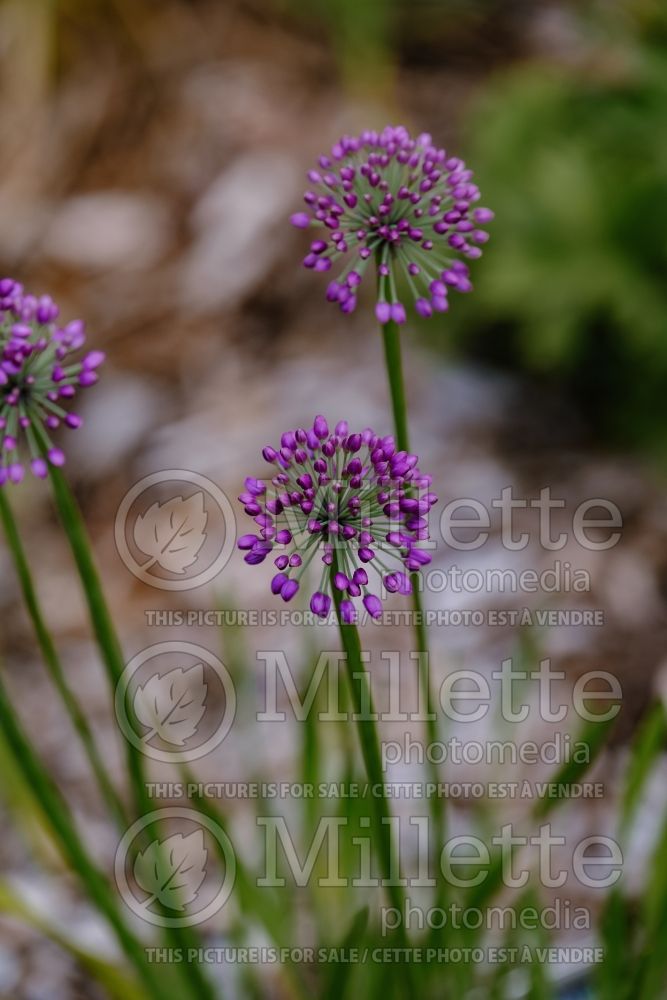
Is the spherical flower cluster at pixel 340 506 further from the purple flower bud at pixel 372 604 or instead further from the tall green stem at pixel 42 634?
the tall green stem at pixel 42 634

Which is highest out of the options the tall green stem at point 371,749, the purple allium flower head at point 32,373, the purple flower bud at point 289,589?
the purple allium flower head at point 32,373

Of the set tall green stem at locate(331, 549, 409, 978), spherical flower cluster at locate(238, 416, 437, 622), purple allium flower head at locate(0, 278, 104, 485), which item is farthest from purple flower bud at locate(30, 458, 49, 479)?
tall green stem at locate(331, 549, 409, 978)

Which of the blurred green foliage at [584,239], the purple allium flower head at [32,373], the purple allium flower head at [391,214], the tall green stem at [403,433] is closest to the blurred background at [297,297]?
the blurred green foliage at [584,239]

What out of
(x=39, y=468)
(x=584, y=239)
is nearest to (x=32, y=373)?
(x=39, y=468)

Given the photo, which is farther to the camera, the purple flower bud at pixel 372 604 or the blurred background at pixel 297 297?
the blurred background at pixel 297 297

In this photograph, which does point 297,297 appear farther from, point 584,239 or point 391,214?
point 391,214

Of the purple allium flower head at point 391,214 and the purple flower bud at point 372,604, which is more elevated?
the purple allium flower head at point 391,214
